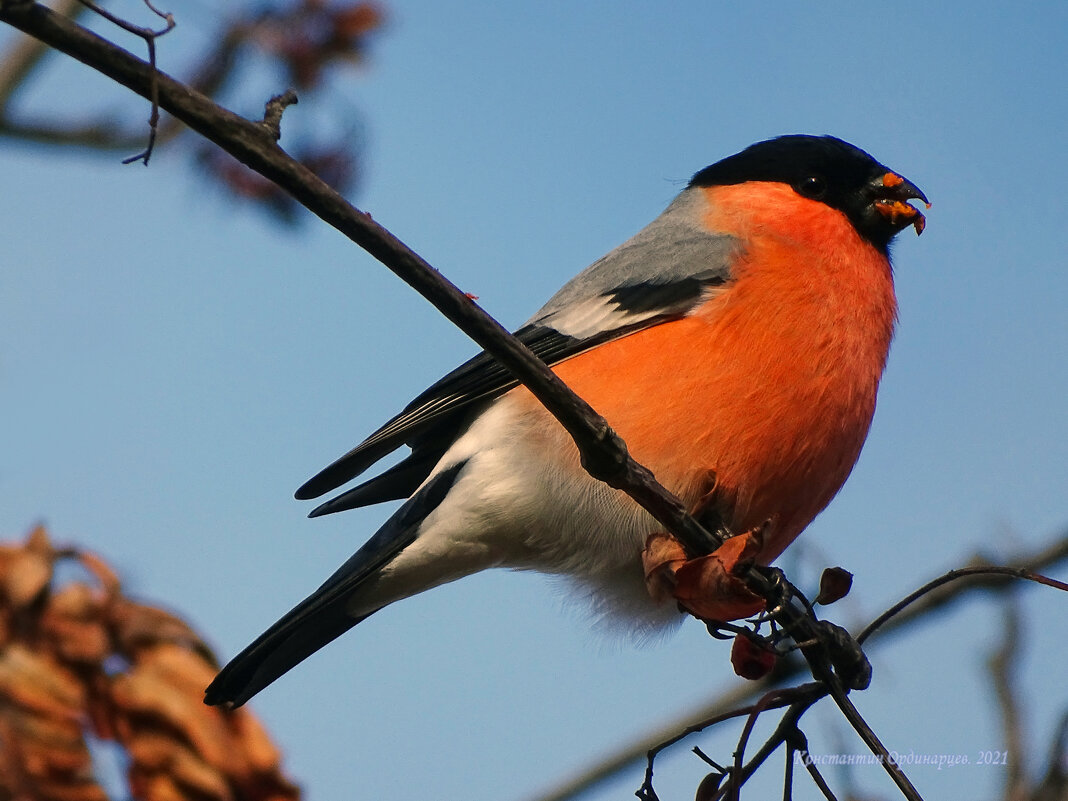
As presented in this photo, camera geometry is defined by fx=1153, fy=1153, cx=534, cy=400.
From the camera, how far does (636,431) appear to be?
299cm

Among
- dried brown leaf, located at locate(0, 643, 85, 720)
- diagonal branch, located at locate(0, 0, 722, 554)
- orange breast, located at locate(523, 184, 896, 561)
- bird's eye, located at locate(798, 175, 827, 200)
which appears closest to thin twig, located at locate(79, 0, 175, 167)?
diagonal branch, located at locate(0, 0, 722, 554)

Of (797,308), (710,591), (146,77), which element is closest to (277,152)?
(146,77)

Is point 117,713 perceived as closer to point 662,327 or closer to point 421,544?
point 421,544

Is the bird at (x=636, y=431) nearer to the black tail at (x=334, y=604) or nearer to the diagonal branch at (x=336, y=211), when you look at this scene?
the black tail at (x=334, y=604)

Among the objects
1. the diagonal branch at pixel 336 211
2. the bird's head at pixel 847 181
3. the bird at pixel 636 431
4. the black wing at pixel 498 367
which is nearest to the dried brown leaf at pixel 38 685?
the bird at pixel 636 431

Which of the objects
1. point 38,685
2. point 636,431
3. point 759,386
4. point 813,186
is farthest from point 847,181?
point 38,685

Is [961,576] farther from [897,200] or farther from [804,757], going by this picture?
[897,200]

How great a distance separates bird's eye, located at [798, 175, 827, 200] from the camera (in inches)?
151

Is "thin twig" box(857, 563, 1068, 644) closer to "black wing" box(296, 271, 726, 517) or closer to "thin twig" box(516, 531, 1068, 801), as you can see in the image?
"thin twig" box(516, 531, 1068, 801)

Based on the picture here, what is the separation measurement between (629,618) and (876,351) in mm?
1056

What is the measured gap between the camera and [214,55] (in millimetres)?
Result: 3352

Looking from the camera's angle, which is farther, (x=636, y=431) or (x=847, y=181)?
(x=847, y=181)

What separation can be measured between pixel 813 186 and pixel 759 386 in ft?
3.70

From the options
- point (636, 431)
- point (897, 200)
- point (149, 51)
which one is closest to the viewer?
point (149, 51)
